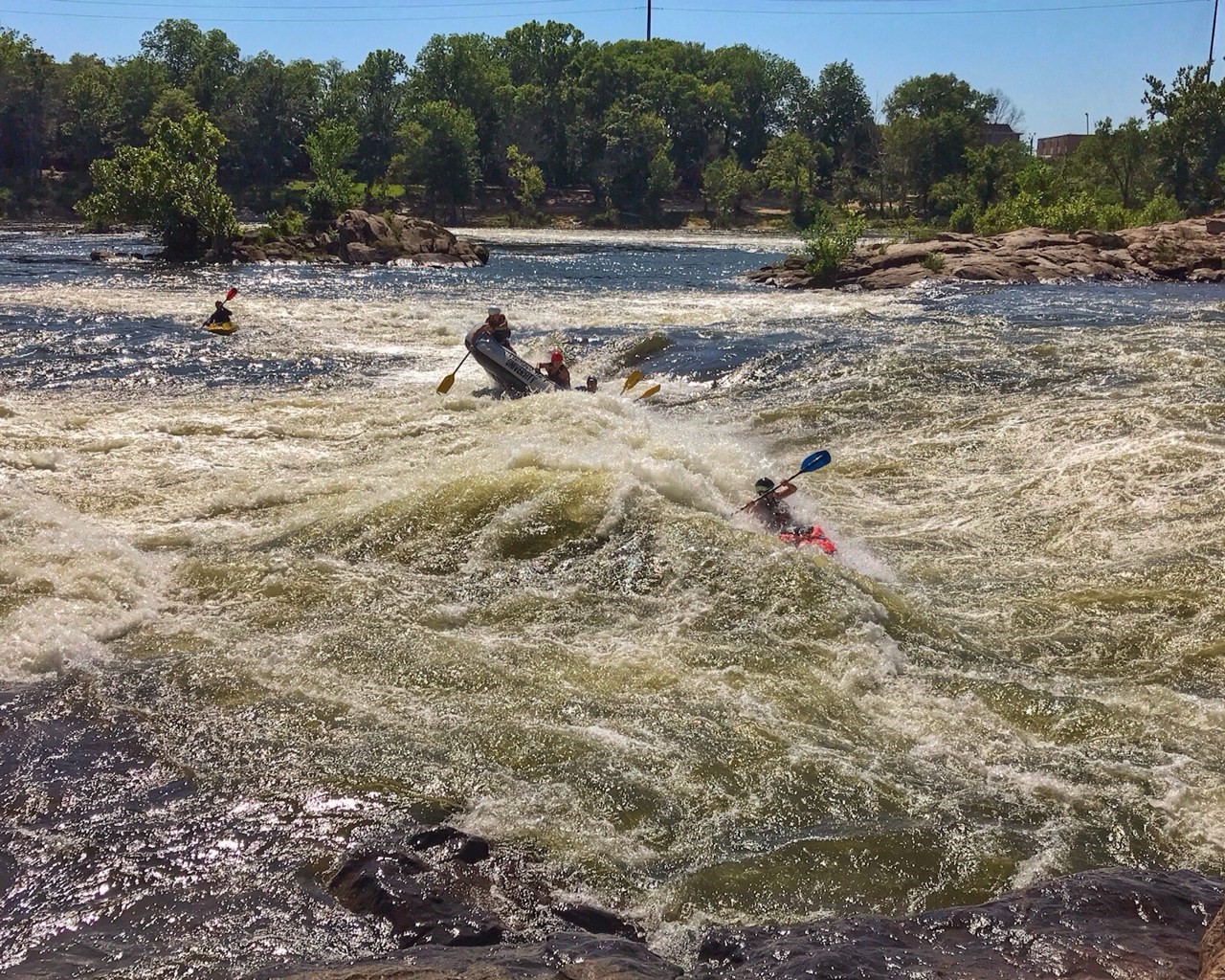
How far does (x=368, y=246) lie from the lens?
4116 cm

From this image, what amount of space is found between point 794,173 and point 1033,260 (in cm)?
5101

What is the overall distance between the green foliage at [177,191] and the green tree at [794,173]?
49204 millimetres

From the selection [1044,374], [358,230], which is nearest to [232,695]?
[1044,374]

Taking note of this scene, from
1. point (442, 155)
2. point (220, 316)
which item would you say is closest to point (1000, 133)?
point (442, 155)

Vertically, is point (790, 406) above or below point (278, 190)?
below

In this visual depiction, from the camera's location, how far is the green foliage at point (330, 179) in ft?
153

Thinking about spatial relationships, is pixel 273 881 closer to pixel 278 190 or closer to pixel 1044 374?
pixel 1044 374

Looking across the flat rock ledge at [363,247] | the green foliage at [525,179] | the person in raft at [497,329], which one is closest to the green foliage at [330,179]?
the flat rock ledge at [363,247]

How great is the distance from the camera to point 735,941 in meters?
4.27

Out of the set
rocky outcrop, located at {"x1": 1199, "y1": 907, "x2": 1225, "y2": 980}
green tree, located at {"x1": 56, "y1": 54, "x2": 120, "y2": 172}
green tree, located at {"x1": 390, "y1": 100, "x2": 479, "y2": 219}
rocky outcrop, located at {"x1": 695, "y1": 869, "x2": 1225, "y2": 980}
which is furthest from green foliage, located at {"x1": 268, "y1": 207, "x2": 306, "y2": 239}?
green tree, located at {"x1": 56, "y1": 54, "x2": 120, "y2": 172}

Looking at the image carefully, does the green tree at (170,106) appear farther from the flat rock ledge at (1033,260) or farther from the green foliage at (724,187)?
the flat rock ledge at (1033,260)

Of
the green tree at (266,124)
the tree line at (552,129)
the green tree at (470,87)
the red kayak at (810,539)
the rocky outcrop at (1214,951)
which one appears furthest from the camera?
the green tree at (470,87)

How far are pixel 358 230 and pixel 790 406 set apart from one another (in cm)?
3037

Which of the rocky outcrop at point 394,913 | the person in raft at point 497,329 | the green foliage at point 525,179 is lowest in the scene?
the rocky outcrop at point 394,913
